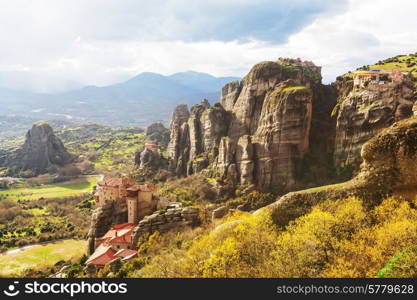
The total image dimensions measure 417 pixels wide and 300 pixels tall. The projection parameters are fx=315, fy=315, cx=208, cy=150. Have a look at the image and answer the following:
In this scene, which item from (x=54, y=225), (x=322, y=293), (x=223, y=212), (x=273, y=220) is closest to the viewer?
(x=322, y=293)

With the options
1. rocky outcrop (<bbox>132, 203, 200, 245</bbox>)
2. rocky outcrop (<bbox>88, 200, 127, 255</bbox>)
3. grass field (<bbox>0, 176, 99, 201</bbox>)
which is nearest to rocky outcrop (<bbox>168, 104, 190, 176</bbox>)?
grass field (<bbox>0, 176, 99, 201</bbox>)

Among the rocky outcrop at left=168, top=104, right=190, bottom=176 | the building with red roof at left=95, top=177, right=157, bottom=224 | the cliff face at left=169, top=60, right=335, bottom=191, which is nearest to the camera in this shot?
the building with red roof at left=95, top=177, right=157, bottom=224

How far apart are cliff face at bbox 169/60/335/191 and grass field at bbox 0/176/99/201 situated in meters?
58.6

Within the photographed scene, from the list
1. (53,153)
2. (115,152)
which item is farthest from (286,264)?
(115,152)

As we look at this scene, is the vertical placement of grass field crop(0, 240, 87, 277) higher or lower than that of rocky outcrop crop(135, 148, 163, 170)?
lower

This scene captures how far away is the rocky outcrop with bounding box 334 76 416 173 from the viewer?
59.1 meters

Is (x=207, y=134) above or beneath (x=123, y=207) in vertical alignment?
above

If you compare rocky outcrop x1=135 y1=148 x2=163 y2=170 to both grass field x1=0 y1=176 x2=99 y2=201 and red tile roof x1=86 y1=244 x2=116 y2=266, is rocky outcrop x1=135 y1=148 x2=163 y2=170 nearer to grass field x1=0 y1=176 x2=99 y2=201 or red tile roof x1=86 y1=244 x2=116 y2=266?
grass field x1=0 y1=176 x2=99 y2=201

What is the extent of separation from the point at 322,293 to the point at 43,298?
45.4 feet

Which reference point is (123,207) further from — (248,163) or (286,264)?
(286,264)

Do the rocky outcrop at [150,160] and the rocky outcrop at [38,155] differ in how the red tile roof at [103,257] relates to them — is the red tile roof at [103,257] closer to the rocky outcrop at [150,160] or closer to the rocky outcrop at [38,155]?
the rocky outcrop at [150,160]

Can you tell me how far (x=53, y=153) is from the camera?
170 metres

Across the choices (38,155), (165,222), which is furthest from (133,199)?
(38,155)

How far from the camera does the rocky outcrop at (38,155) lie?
16669cm
